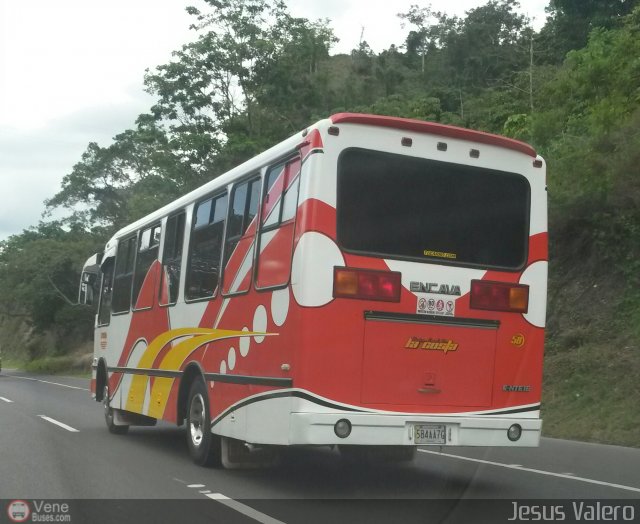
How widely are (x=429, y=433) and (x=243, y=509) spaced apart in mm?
1743

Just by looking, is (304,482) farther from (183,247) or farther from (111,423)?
(111,423)

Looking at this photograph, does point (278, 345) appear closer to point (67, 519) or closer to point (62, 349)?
point (67, 519)

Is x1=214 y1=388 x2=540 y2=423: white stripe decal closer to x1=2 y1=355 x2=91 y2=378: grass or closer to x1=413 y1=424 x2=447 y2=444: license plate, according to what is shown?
x1=413 y1=424 x2=447 y2=444: license plate

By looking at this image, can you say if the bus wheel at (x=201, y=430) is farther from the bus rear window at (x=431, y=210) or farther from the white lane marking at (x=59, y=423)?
the white lane marking at (x=59, y=423)

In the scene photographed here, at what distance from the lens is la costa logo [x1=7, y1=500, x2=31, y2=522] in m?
7.57

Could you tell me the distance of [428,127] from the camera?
8.60m

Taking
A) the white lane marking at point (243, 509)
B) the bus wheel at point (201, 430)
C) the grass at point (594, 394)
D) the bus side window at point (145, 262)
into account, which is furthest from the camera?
the grass at point (594, 394)

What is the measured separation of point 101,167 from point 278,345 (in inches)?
2092

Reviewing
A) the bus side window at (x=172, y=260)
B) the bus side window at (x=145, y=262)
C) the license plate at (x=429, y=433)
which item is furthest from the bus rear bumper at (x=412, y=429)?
the bus side window at (x=145, y=262)

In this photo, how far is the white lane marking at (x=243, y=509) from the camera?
24.4 ft

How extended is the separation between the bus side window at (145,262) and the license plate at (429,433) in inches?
215

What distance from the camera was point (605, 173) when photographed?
1892cm

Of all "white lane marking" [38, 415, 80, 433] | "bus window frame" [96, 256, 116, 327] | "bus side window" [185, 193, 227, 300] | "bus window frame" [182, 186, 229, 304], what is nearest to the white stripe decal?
"bus window frame" [182, 186, 229, 304]

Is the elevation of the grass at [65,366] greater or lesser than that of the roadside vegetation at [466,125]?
lesser
